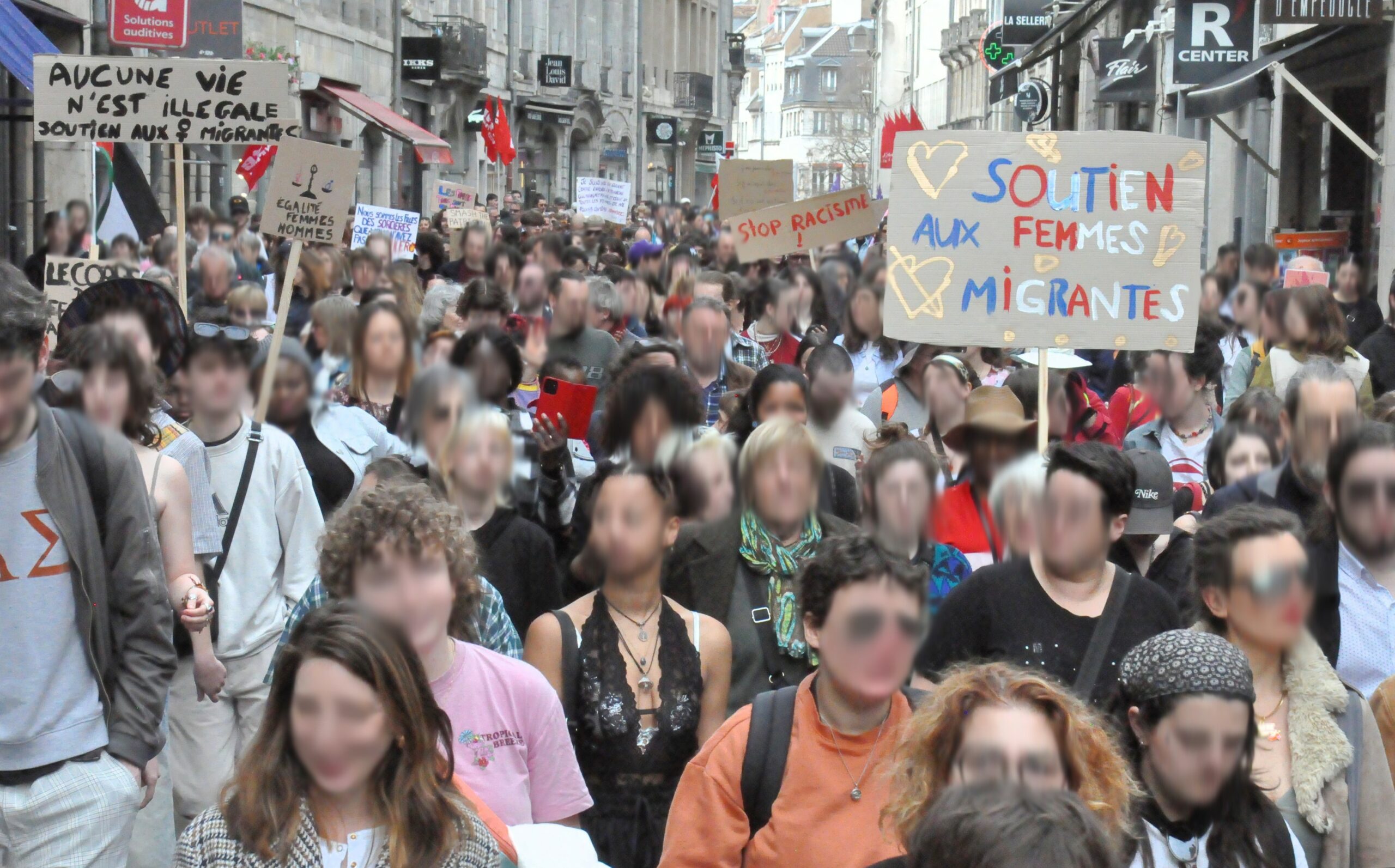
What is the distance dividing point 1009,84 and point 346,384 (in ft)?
109

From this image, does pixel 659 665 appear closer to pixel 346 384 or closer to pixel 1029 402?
pixel 346 384

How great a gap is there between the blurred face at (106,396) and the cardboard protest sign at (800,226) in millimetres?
8746

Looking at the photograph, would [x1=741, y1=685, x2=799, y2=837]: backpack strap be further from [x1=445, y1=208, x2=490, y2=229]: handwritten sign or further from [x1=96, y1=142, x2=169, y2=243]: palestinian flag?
[x1=445, y1=208, x2=490, y2=229]: handwritten sign

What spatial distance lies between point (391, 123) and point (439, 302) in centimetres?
2379

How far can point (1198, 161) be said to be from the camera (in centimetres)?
573

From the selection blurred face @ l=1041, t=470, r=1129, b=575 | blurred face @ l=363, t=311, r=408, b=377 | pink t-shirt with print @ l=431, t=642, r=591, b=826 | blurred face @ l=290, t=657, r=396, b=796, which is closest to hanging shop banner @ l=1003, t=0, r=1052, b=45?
blurred face @ l=363, t=311, r=408, b=377

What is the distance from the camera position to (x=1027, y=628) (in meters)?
3.99

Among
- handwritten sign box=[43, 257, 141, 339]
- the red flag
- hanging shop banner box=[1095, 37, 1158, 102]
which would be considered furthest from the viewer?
hanging shop banner box=[1095, 37, 1158, 102]

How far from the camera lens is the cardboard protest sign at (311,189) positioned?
27.6 ft

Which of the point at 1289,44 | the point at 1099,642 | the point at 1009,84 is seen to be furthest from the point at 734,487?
the point at 1009,84

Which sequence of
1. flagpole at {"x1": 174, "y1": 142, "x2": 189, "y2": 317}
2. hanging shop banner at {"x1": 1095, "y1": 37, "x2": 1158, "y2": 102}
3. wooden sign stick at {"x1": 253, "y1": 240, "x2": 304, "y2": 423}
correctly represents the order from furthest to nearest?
1. hanging shop banner at {"x1": 1095, "y1": 37, "x2": 1158, "y2": 102}
2. flagpole at {"x1": 174, "y1": 142, "x2": 189, "y2": 317}
3. wooden sign stick at {"x1": 253, "y1": 240, "x2": 304, "y2": 423}

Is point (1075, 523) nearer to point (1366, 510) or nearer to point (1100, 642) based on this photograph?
point (1100, 642)

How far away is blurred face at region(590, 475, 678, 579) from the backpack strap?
0.95 meters

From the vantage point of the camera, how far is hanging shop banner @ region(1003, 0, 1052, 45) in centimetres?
3616
